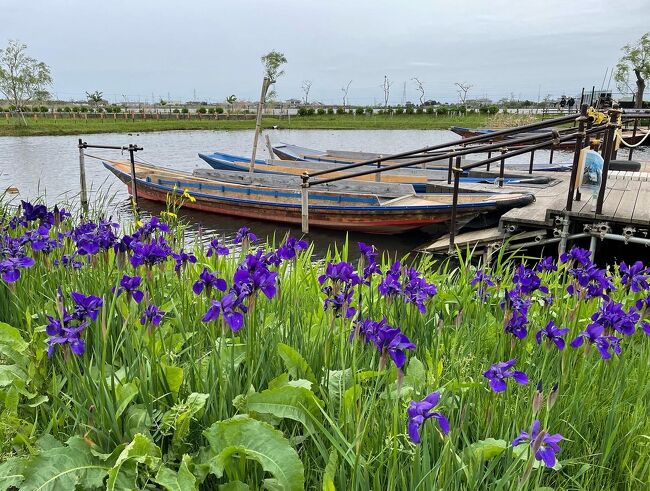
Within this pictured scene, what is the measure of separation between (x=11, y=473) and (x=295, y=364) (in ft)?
2.96

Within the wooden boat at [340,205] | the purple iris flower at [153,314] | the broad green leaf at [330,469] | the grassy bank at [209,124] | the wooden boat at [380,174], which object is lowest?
the wooden boat at [340,205]

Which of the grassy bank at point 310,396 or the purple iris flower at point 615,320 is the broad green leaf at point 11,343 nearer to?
the grassy bank at point 310,396

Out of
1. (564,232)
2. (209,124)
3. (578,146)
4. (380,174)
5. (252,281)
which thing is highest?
(209,124)

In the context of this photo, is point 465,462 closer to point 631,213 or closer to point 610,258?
point 631,213

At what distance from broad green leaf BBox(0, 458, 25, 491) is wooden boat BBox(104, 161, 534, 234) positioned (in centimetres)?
856

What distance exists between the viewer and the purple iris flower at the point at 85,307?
1.69 meters

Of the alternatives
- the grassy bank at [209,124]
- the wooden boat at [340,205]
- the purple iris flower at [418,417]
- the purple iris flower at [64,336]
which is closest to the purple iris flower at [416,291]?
the purple iris flower at [418,417]

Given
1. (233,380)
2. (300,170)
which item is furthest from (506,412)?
(300,170)

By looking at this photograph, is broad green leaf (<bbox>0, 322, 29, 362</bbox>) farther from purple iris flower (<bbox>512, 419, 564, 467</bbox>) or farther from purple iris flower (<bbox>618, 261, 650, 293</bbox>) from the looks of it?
purple iris flower (<bbox>618, 261, 650, 293</bbox>)

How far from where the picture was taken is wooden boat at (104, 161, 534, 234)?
1023 centimetres

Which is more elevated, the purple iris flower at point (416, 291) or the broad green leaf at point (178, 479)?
the purple iris flower at point (416, 291)

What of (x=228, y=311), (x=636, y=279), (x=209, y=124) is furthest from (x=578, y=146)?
(x=209, y=124)

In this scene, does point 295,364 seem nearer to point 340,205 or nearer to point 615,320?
point 615,320

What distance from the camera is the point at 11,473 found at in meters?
1.46
